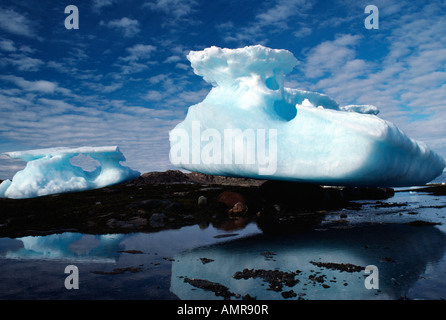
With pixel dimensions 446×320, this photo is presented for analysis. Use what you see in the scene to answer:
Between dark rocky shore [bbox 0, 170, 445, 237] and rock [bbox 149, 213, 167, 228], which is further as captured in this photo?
rock [bbox 149, 213, 167, 228]

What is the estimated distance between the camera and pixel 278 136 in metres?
14.4

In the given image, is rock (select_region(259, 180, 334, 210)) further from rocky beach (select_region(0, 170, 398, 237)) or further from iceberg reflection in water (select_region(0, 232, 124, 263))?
iceberg reflection in water (select_region(0, 232, 124, 263))

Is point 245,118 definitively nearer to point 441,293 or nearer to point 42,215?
point 441,293

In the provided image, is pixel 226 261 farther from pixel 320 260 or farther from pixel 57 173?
pixel 57 173

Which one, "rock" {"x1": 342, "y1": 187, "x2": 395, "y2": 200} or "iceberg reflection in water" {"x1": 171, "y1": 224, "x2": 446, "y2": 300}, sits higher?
"rock" {"x1": 342, "y1": 187, "x2": 395, "y2": 200}

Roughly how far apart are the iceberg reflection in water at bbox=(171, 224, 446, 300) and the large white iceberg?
9.46 feet

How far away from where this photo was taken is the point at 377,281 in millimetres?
6328

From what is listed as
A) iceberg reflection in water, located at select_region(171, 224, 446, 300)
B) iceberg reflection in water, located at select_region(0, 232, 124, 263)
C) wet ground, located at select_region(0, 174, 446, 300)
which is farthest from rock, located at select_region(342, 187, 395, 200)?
→ iceberg reflection in water, located at select_region(0, 232, 124, 263)

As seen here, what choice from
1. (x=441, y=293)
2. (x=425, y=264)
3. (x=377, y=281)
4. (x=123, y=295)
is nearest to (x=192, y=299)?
(x=123, y=295)

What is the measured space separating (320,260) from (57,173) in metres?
25.1

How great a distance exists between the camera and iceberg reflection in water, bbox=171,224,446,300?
5.95m

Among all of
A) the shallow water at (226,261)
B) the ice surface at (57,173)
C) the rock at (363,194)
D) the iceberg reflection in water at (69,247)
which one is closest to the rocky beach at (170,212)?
the iceberg reflection in water at (69,247)

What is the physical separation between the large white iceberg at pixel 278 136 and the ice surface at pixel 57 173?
1260 cm

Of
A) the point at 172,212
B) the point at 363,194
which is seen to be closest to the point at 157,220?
the point at 172,212
